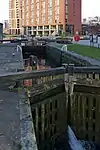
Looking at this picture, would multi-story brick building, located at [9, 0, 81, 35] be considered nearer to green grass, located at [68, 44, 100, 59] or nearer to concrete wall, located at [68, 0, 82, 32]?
concrete wall, located at [68, 0, 82, 32]

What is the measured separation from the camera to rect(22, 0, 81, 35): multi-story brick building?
123 m

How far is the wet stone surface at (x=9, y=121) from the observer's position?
8.37 metres

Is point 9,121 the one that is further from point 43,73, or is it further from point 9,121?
Answer: point 43,73

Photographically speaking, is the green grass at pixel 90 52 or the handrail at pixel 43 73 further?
the green grass at pixel 90 52

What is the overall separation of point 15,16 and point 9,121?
6275 inches

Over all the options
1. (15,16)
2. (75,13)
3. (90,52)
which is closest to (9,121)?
(90,52)

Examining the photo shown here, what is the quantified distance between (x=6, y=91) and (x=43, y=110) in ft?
6.87

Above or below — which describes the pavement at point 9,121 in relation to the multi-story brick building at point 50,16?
below

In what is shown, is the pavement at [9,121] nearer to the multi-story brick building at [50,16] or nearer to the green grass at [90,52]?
the green grass at [90,52]

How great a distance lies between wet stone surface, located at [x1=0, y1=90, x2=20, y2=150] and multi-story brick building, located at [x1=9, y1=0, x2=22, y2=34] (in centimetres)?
14374

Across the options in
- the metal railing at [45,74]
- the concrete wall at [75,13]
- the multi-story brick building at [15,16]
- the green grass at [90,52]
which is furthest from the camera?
the multi-story brick building at [15,16]

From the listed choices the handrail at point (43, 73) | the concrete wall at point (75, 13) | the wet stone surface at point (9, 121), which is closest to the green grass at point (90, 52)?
the handrail at point (43, 73)

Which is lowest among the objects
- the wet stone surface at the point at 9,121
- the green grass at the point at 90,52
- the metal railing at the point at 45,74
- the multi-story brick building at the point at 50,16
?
the wet stone surface at the point at 9,121

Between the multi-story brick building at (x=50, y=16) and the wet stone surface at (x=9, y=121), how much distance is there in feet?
361
